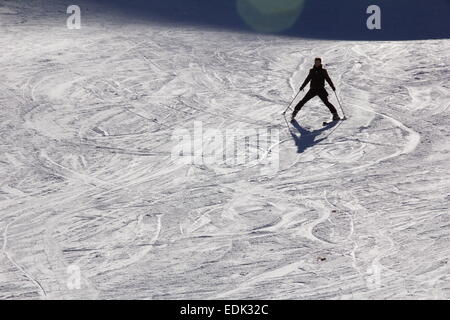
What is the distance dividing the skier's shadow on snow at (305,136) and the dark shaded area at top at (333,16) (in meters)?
7.79

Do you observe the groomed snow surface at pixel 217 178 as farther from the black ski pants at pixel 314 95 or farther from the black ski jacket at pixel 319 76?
Answer: the black ski jacket at pixel 319 76

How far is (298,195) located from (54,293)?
13.7 ft

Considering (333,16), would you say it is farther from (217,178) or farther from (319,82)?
(217,178)

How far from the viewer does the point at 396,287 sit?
8.63m

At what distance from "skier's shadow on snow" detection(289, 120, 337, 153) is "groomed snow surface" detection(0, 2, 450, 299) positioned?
0.12 feet

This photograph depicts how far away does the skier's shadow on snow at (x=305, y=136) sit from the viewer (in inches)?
531

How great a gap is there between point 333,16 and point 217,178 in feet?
43.7

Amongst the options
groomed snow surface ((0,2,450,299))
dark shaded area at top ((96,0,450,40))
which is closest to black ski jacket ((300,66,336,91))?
groomed snow surface ((0,2,450,299))

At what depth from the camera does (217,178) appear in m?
12.2

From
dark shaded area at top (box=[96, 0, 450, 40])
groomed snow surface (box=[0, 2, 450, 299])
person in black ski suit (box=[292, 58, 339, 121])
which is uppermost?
dark shaded area at top (box=[96, 0, 450, 40])

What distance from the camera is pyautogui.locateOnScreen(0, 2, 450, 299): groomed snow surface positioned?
9.10 metres

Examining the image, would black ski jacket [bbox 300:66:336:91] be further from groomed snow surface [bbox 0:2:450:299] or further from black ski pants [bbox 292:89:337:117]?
groomed snow surface [bbox 0:2:450:299]

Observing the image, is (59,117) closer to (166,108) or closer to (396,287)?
(166,108)

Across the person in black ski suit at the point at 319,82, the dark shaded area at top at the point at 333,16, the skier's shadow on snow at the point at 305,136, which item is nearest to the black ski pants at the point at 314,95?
the person in black ski suit at the point at 319,82
